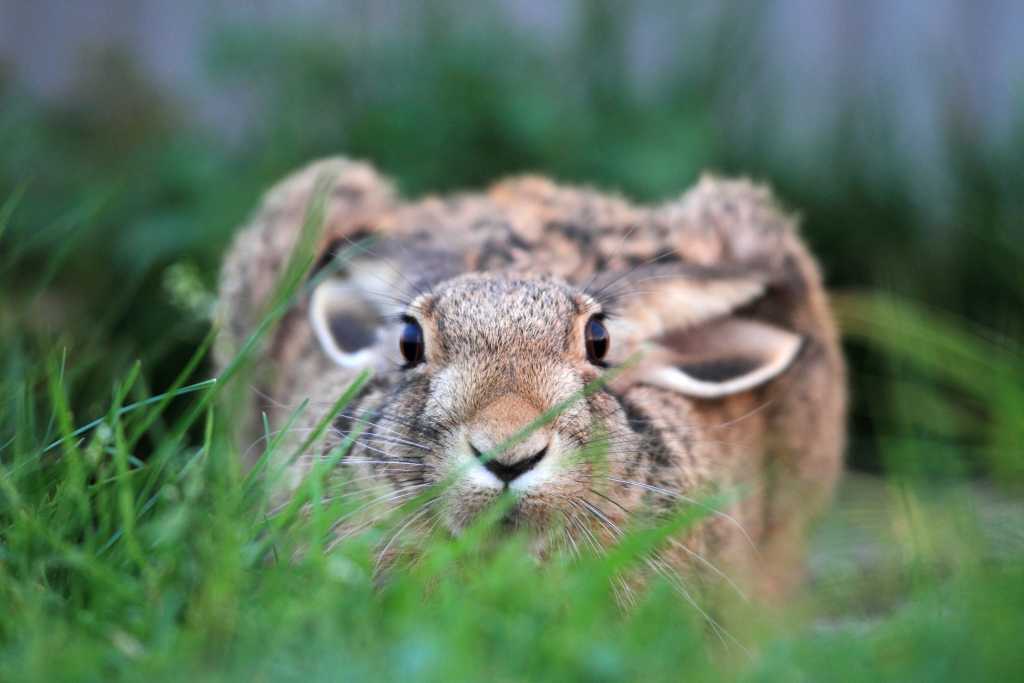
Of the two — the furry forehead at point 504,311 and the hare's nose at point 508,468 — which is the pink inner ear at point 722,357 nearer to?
the furry forehead at point 504,311

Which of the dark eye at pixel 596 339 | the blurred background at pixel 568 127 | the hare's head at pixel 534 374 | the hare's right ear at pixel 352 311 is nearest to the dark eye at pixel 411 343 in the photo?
the hare's head at pixel 534 374

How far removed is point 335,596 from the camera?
7.94 ft

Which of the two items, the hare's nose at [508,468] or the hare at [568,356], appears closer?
the hare's nose at [508,468]

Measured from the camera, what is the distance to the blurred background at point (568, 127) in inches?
230

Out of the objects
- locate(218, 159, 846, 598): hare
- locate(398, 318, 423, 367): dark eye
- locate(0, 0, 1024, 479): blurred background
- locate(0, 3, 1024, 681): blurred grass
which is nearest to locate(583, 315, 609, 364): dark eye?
locate(218, 159, 846, 598): hare

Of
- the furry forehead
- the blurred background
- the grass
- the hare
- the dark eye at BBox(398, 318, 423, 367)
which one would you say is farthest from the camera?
the blurred background

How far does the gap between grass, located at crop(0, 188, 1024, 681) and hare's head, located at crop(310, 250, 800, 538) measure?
21 cm

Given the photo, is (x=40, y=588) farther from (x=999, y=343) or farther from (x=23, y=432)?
(x=999, y=343)

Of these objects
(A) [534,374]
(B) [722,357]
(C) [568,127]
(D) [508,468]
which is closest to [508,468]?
(D) [508,468]

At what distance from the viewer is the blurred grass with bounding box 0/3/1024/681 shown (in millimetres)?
2352

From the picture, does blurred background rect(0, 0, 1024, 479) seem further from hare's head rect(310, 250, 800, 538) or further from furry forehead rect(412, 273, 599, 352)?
furry forehead rect(412, 273, 599, 352)

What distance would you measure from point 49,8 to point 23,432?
529cm

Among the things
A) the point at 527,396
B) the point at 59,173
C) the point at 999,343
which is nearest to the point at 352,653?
the point at 527,396

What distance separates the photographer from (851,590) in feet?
12.0
